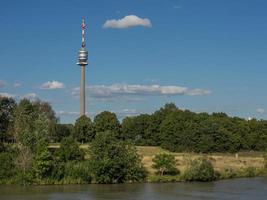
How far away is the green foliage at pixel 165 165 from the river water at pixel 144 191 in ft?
A: 18.0

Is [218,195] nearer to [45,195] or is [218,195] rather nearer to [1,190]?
[45,195]

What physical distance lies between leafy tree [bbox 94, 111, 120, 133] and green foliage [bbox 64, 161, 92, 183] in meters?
46.2

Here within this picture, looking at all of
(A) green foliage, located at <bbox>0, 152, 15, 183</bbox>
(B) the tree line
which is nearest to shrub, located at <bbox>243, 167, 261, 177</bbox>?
(B) the tree line

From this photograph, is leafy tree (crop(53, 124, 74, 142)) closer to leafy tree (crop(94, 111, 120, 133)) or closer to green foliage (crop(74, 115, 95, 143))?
green foliage (crop(74, 115, 95, 143))

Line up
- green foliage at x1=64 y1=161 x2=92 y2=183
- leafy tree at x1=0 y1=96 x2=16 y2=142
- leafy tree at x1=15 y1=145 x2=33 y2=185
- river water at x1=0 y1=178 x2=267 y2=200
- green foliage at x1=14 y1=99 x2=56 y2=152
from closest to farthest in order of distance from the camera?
river water at x1=0 y1=178 x2=267 y2=200 → leafy tree at x1=15 y1=145 x2=33 y2=185 → green foliage at x1=64 y1=161 x2=92 y2=183 → green foliage at x1=14 y1=99 x2=56 y2=152 → leafy tree at x1=0 y1=96 x2=16 y2=142

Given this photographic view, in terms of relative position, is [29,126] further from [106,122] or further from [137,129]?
[137,129]

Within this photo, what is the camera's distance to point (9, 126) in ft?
334

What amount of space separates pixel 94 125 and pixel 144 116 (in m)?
12.0

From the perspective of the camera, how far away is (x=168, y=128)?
116 metres

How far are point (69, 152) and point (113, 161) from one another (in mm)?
8326

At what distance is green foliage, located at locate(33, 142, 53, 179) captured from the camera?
73625mm

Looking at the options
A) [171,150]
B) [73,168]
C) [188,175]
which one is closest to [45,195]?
[73,168]

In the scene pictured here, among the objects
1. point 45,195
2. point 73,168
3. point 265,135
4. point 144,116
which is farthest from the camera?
point 144,116

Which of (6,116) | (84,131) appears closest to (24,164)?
(6,116)
